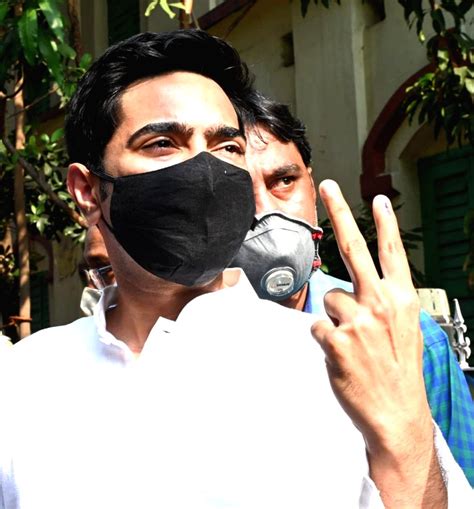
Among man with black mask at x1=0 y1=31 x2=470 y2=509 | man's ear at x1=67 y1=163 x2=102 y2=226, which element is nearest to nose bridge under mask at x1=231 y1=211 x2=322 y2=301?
man with black mask at x1=0 y1=31 x2=470 y2=509

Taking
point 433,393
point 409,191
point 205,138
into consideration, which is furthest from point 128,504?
point 409,191

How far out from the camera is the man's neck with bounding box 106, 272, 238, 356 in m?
1.89

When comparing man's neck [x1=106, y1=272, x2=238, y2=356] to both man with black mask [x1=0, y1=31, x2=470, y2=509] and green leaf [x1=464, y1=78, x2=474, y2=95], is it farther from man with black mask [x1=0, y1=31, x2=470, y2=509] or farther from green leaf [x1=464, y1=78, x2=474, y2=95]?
green leaf [x1=464, y1=78, x2=474, y2=95]

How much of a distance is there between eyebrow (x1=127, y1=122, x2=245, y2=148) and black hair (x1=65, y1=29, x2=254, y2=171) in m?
0.08

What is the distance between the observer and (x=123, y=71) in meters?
2.00

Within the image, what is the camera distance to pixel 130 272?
1940mm

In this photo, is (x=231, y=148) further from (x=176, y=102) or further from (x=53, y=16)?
(x=53, y=16)

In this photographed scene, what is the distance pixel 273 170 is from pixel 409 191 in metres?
4.65

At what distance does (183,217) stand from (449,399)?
83 cm

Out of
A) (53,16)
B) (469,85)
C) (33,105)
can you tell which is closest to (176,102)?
(53,16)

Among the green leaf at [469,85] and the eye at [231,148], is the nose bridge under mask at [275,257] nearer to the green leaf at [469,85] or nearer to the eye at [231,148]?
the eye at [231,148]

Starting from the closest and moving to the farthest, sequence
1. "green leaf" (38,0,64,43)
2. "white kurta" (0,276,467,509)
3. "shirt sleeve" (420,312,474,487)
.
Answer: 1. "white kurta" (0,276,467,509)
2. "shirt sleeve" (420,312,474,487)
3. "green leaf" (38,0,64,43)

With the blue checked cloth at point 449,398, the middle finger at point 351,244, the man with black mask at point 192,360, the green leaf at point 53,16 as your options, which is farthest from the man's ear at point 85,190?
the green leaf at point 53,16

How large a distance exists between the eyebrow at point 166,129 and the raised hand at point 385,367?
21.1 inches
